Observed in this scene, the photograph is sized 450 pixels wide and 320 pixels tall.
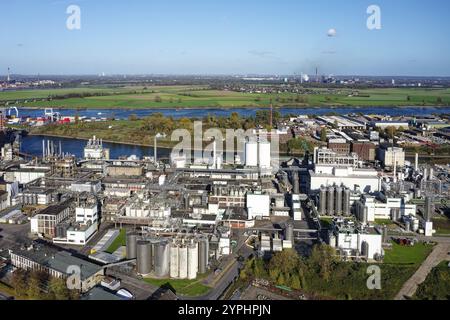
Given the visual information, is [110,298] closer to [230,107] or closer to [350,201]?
[350,201]

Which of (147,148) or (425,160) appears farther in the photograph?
(147,148)

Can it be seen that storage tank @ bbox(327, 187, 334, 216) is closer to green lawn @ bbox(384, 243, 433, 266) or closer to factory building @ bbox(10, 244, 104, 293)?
green lawn @ bbox(384, 243, 433, 266)

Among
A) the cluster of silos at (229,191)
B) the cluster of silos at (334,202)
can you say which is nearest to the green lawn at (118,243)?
the cluster of silos at (229,191)

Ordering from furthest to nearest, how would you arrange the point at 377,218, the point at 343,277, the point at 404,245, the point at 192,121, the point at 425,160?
the point at 192,121 < the point at 425,160 < the point at 377,218 < the point at 404,245 < the point at 343,277

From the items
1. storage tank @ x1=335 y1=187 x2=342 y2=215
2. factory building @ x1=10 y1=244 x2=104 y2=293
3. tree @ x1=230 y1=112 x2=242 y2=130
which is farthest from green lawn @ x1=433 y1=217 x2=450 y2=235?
tree @ x1=230 y1=112 x2=242 y2=130

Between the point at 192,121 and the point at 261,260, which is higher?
the point at 192,121

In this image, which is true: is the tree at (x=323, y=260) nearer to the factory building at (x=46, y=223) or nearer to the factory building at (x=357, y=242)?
the factory building at (x=357, y=242)

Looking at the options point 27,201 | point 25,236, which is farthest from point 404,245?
point 27,201

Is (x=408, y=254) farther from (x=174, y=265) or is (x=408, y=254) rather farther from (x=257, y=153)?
(x=257, y=153)
